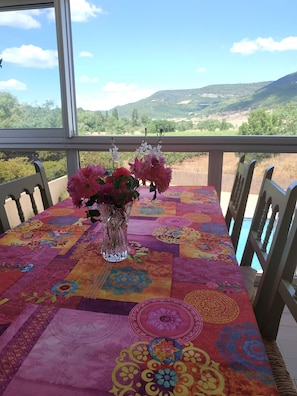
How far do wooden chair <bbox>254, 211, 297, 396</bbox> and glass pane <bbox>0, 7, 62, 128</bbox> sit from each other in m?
2.03

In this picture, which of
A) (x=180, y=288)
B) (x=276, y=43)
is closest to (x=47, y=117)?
(x=276, y=43)

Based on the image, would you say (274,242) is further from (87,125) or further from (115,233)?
(87,125)

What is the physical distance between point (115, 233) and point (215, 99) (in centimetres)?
178

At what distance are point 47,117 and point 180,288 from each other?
2099mm

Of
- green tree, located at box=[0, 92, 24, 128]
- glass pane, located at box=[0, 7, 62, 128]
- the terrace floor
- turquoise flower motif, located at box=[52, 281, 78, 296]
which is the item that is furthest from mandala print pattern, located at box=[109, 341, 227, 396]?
green tree, located at box=[0, 92, 24, 128]

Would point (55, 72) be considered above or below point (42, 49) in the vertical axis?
below

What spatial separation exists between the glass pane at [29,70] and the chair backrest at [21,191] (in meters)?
0.99

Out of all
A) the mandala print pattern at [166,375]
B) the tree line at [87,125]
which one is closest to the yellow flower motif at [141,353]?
the mandala print pattern at [166,375]

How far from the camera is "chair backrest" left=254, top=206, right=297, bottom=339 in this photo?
0.89 metres

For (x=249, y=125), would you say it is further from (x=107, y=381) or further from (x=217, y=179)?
(x=107, y=381)

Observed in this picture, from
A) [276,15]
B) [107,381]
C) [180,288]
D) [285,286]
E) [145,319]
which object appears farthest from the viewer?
[276,15]

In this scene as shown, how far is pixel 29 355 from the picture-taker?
0.56 meters

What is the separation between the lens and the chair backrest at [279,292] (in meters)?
0.89

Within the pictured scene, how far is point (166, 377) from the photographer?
51cm
